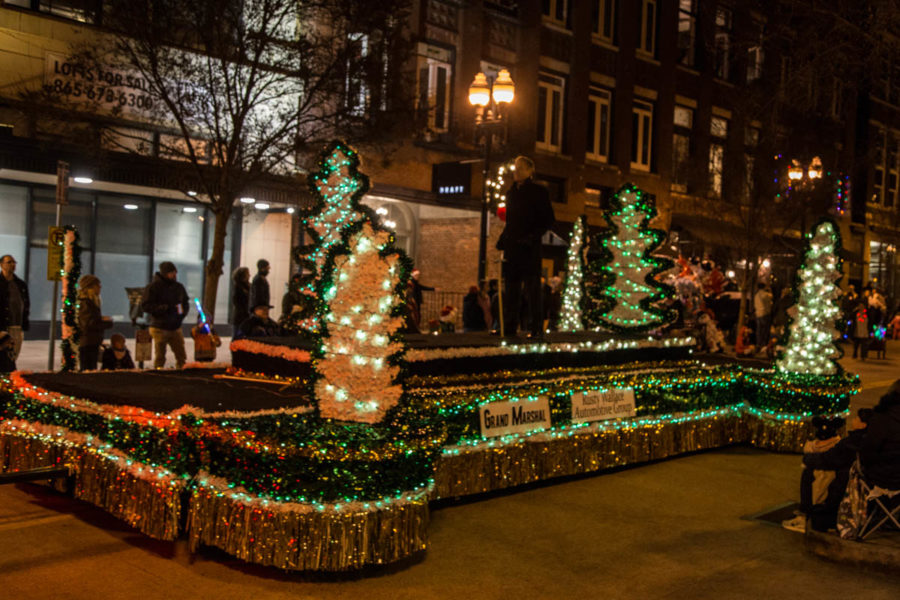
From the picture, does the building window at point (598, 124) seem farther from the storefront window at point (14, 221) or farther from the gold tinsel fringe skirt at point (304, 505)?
the gold tinsel fringe skirt at point (304, 505)

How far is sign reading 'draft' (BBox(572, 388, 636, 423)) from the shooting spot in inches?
336

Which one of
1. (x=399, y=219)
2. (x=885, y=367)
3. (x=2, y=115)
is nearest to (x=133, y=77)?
(x=2, y=115)

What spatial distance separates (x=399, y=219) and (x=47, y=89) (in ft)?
40.1

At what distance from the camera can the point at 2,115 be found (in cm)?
1555

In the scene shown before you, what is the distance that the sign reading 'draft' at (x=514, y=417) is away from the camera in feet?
25.0

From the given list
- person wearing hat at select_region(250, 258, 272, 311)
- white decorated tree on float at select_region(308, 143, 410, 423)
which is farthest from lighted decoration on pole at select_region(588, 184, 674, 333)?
white decorated tree on float at select_region(308, 143, 410, 423)

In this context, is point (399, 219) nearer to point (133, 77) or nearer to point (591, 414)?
point (133, 77)

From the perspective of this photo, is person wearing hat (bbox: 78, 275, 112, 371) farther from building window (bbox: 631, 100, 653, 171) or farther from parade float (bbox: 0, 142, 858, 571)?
building window (bbox: 631, 100, 653, 171)

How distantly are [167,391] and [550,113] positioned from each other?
21497mm

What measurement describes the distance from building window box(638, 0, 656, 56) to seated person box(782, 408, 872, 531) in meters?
24.8

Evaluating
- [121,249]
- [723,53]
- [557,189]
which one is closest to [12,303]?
[121,249]

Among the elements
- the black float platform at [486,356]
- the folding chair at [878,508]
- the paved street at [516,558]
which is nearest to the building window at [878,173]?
the black float platform at [486,356]

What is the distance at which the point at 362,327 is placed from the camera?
5840 mm

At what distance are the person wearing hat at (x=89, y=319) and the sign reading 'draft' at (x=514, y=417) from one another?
21.3 ft
